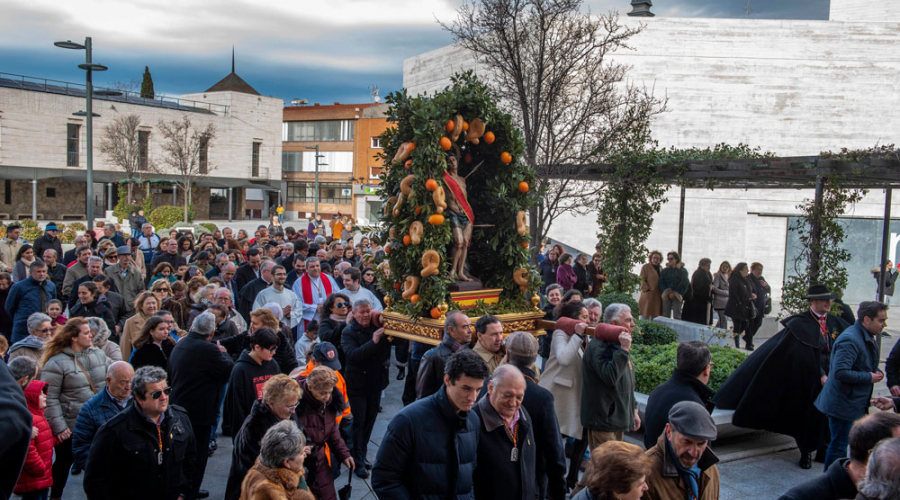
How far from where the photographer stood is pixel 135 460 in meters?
4.23

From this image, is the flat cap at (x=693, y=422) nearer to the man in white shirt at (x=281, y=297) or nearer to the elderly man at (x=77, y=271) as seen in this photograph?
the man in white shirt at (x=281, y=297)

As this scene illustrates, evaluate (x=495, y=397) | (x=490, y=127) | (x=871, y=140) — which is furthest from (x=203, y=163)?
(x=495, y=397)

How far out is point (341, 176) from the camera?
6206cm

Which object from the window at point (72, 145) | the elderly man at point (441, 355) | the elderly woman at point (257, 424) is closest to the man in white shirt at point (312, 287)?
the elderly man at point (441, 355)

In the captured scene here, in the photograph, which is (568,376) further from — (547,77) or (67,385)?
(547,77)

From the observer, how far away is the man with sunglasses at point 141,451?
415 cm

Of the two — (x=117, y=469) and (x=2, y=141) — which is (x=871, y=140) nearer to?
(x=117, y=469)

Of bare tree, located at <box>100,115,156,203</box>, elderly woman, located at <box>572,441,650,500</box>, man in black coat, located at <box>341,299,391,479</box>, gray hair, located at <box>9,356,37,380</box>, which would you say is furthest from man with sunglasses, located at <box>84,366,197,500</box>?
bare tree, located at <box>100,115,156,203</box>

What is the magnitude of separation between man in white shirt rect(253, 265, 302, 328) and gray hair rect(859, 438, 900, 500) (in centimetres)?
731

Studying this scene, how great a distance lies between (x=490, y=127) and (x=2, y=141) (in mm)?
42178

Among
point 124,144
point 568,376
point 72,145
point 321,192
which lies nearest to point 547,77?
point 568,376

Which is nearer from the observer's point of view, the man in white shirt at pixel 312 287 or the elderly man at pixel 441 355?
the elderly man at pixel 441 355

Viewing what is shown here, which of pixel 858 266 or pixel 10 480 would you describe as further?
pixel 858 266

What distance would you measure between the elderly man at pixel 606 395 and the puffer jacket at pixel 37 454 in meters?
4.04
